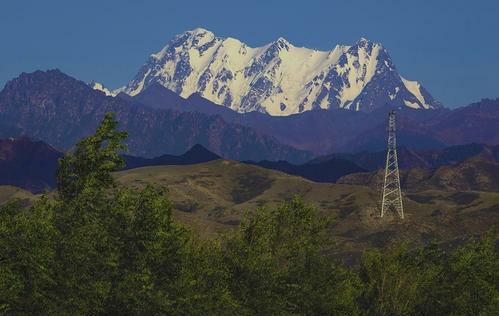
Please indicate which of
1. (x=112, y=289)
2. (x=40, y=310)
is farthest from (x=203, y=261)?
(x=40, y=310)

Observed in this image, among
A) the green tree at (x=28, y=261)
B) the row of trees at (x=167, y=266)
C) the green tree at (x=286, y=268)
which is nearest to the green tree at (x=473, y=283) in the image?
the row of trees at (x=167, y=266)

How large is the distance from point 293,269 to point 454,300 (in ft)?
52.9

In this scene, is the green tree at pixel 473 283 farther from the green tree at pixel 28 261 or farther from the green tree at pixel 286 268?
the green tree at pixel 28 261

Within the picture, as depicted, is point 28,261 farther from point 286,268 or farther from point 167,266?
point 286,268

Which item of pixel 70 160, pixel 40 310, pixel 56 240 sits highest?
pixel 70 160

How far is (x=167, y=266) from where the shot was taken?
7769 cm

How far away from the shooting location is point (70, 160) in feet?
253

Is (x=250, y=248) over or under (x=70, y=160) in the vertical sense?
under

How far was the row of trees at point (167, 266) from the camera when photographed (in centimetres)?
6888

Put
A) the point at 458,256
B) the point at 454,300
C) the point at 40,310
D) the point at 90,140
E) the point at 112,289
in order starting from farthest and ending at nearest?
the point at 458,256
the point at 454,300
the point at 90,140
the point at 112,289
the point at 40,310

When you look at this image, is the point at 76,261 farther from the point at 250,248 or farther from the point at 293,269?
the point at 293,269

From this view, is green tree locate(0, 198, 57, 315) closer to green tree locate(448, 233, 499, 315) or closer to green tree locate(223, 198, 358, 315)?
green tree locate(223, 198, 358, 315)

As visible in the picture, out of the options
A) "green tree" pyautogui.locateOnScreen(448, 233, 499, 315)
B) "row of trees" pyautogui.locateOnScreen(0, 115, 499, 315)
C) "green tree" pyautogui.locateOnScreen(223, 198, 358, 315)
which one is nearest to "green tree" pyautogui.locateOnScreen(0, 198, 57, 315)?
"row of trees" pyautogui.locateOnScreen(0, 115, 499, 315)

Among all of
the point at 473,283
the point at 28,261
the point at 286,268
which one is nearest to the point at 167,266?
the point at 28,261
